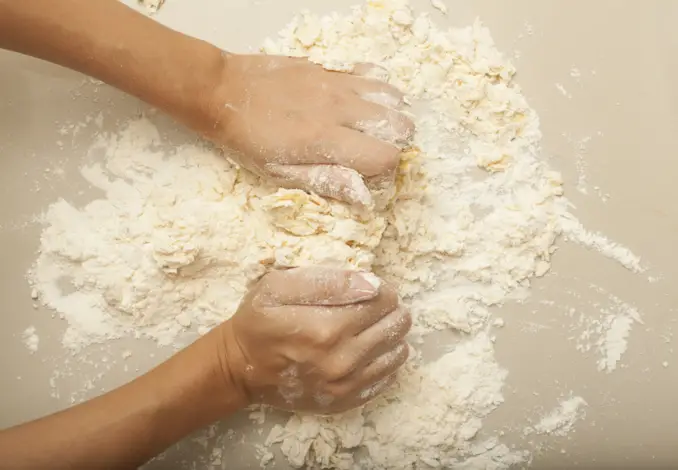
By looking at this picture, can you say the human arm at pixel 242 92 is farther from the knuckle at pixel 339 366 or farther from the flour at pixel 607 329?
the flour at pixel 607 329

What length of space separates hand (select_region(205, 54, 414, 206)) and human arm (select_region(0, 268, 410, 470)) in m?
0.12

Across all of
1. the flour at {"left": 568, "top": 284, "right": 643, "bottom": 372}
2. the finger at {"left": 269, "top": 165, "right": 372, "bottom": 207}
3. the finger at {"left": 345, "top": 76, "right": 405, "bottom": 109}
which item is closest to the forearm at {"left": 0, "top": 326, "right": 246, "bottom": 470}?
the finger at {"left": 269, "top": 165, "right": 372, "bottom": 207}

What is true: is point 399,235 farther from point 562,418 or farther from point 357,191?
point 562,418

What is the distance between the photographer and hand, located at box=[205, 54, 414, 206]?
0.76 metres

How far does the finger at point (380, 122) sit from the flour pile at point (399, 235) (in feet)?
0.15

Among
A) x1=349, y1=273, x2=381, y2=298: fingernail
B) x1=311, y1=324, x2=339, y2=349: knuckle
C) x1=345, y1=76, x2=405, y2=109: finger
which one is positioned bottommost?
x1=311, y1=324, x2=339, y2=349: knuckle

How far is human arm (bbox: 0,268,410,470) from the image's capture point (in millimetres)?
719

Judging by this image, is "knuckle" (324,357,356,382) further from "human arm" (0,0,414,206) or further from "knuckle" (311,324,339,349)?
"human arm" (0,0,414,206)

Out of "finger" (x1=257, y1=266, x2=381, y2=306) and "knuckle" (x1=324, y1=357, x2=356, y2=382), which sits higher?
"finger" (x1=257, y1=266, x2=381, y2=306)

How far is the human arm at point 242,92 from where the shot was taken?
77 centimetres

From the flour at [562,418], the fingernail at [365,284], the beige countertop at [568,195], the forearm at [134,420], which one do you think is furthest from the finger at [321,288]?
the flour at [562,418]

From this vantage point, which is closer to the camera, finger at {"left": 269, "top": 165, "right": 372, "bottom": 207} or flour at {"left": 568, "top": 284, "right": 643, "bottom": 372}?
finger at {"left": 269, "top": 165, "right": 372, "bottom": 207}

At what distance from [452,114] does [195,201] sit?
1.17 feet

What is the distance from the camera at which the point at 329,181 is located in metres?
0.76
